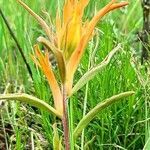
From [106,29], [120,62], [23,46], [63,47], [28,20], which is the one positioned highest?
[28,20]

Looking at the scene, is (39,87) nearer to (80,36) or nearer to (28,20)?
(80,36)

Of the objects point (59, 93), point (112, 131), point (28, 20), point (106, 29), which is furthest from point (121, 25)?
point (59, 93)

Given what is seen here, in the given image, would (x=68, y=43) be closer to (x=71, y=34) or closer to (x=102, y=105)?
(x=71, y=34)

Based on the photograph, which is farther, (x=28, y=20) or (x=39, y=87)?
(x=28, y=20)

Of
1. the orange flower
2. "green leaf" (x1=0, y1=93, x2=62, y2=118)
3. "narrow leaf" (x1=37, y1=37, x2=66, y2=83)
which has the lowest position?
"green leaf" (x1=0, y1=93, x2=62, y2=118)

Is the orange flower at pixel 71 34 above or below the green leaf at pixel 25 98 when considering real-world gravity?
above

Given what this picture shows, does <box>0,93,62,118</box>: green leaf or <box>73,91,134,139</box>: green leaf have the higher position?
<box>0,93,62,118</box>: green leaf

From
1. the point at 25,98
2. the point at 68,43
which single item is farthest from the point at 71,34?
the point at 25,98

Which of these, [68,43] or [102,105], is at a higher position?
[68,43]

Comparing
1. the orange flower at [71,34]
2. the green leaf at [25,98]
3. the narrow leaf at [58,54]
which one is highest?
the orange flower at [71,34]

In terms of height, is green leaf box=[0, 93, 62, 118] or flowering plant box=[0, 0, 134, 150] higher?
flowering plant box=[0, 0, 134, 150]

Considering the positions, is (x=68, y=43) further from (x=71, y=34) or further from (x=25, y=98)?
(x=25, y=98)
